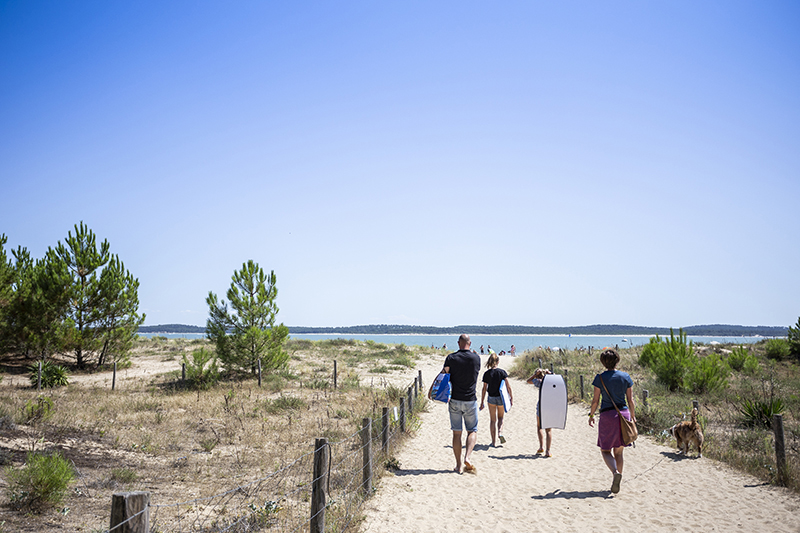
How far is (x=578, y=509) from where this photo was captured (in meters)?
6.24

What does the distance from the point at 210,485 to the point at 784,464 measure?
364 inches

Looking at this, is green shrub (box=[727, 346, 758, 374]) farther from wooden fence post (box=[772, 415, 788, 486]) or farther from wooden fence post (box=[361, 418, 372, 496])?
wooden fence post (box=[361, 418, 372, 496])

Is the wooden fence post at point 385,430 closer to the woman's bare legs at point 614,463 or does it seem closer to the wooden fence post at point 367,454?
the wooden fence post at point 367,454

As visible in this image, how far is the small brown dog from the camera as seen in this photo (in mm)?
8680

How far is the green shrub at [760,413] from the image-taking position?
1049 centimetres

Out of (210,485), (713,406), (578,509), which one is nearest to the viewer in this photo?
(578,509)

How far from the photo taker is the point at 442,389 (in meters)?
7.71

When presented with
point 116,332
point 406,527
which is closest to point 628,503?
point 406,527

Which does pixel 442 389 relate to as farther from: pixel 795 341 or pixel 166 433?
pixel 795 341

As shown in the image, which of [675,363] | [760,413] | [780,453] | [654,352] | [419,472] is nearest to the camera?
→ [780,453]

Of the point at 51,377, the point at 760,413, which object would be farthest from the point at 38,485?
the point at 51,377

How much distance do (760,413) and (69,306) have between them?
28.4 meters

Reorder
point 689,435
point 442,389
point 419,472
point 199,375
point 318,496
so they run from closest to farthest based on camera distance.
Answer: point 318,496, point 442,389, point 419,472, point 689,435, point 199,375

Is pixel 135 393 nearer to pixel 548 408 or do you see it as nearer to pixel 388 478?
pixel 388 478
